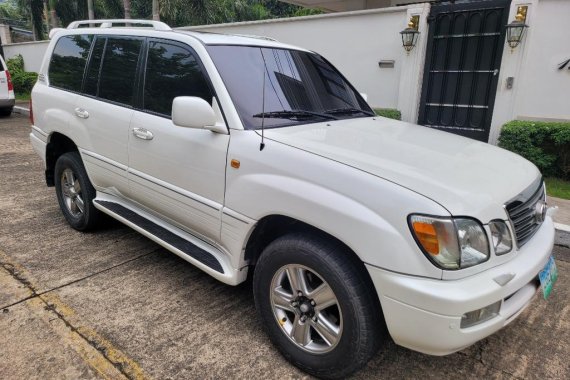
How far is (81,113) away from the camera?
12.7 feet

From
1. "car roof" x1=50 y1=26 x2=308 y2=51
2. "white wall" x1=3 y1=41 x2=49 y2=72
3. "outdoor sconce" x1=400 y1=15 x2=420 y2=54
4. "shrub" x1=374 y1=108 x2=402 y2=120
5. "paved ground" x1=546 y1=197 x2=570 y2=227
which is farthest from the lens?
"white wall" x1=3 y1=41 x2=49 y2=72

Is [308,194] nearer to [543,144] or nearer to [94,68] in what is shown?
[94,68]

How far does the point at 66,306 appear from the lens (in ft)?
9.96

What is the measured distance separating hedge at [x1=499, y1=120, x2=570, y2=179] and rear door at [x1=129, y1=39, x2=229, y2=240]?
5.37 meters

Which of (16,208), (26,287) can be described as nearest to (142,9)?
(16,208)

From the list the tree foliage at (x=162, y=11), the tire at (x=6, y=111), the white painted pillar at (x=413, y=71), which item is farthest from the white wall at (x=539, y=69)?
the tree foliage at (x=162, y=11)

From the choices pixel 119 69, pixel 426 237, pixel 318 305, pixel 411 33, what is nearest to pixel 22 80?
pixel 411 33

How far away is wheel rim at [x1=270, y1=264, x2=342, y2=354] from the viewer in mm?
2311

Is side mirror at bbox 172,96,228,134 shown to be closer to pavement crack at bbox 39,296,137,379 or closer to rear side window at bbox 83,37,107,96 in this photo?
pavement crack at bbox 39,296,137,379

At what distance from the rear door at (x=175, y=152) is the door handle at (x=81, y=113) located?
73cm

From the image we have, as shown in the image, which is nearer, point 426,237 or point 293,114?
point 426,237

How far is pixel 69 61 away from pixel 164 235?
2187mm

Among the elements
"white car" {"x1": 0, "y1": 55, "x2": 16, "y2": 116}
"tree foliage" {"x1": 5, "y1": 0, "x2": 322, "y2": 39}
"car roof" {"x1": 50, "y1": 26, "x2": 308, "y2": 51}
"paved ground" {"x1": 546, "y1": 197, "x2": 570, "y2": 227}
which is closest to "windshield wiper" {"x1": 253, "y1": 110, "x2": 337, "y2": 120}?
"car roof" {"x1": 50, "y1": 26, "x2": 308, "y2": 51}

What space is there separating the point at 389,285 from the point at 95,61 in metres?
3.28
